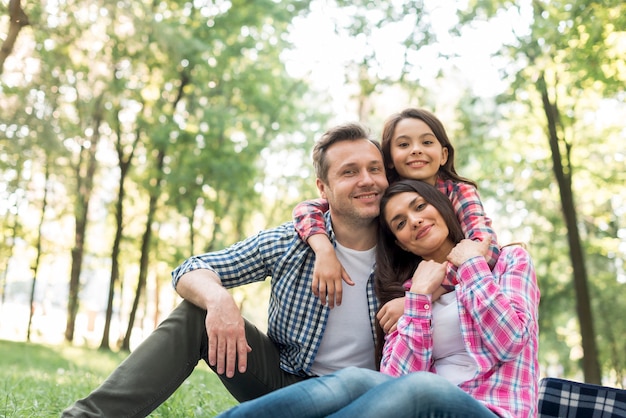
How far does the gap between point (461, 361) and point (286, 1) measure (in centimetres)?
1485

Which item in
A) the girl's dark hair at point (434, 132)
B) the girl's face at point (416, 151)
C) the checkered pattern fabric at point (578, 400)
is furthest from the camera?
the girl's dark hair at point (434, 132)

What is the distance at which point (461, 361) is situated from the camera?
301cm

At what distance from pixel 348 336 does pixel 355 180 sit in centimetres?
86

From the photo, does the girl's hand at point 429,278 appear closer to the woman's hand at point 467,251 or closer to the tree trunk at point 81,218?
the woman's hand at point 467,251

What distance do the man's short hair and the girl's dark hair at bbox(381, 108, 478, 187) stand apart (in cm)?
12

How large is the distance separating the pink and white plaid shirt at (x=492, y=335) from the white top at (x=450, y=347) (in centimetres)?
7

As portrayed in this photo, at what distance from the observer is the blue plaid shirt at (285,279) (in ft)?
11.6

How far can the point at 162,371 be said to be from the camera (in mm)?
3086

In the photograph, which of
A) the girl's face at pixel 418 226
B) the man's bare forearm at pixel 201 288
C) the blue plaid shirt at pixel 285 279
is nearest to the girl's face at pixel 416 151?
the girl's face at pixel 418 226

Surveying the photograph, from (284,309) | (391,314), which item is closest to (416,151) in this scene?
(391,314)

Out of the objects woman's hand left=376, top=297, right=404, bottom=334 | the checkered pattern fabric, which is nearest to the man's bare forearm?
woman's hand left=376, top=297, right=404, bottom=334

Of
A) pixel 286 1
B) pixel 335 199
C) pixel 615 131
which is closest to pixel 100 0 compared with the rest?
pixel 286 1

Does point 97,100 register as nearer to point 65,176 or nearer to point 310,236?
point 65,176

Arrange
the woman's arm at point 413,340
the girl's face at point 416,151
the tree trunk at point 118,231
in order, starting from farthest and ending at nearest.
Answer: the tree trunk at point 118,231 → the girl's face at point 416,151 → the woman's arm at point 413,340
